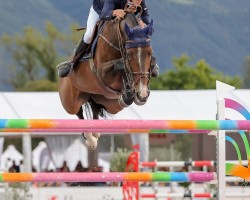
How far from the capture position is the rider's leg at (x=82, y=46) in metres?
8.01

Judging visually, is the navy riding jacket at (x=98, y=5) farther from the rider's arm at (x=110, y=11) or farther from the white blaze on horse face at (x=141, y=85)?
the white blaze on horse face at (x=141, y=85)

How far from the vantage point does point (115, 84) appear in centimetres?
754

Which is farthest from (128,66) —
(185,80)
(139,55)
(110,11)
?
(185,80)

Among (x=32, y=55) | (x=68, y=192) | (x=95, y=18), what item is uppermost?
(x=32, y=55)

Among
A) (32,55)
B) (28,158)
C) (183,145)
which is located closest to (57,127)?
(28,158)

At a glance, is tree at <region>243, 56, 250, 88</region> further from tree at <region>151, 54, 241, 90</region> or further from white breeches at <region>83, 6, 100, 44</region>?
white breeches at <region>83, 6, 100, 44</region>

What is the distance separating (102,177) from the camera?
6.33 meters

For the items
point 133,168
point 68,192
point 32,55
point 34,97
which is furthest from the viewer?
point 32,55

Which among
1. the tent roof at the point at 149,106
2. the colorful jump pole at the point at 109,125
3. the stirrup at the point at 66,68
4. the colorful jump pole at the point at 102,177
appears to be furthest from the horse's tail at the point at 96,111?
the tent roof at the point at 149,106

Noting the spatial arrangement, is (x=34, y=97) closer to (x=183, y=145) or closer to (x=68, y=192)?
(x=68, y=192)

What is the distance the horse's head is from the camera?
23.2ft

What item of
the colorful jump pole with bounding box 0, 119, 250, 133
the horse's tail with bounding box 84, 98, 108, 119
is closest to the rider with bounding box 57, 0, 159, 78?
the horse's tail with bounding box 84, 98, 108, 119

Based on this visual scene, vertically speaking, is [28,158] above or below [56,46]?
below

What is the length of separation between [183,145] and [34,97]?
84.4 feet
